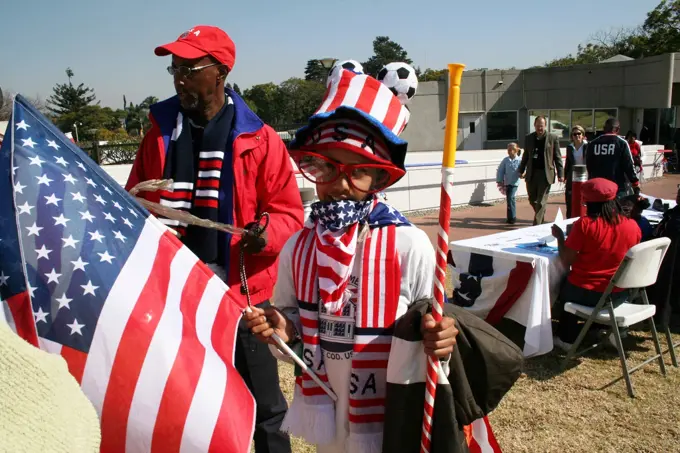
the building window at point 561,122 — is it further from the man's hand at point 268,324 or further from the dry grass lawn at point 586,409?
the man's hand at point 268,324

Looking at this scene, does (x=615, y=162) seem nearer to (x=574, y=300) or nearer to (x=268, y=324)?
(x=574, y=300)

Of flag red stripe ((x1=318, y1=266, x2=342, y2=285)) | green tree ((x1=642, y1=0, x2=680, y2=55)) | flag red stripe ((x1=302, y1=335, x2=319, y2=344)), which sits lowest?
flag red stripe ((x1=302, y1=335, x2=319, y2=344))

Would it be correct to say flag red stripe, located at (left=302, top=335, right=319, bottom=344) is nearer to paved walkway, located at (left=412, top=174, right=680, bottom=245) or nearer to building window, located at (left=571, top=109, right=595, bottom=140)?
paved walkway, located at (left=412, top=174, right=680, bottom=245)

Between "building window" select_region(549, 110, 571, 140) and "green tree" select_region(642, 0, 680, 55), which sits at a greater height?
"green tree" select_region(642, 0, 680, 55)

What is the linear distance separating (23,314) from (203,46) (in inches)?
56.4

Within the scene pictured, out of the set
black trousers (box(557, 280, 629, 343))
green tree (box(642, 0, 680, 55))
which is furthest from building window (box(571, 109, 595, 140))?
black trousers (box(557, 280, 629, 343))

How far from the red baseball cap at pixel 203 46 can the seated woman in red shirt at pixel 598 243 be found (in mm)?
3276

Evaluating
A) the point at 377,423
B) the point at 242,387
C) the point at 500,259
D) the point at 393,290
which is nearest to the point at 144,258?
the point at 242,387

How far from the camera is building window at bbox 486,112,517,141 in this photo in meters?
33.2

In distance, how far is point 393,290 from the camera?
1.74 metres

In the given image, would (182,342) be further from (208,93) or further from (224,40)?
(224,40)

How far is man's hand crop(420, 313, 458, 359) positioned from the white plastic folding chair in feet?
10.1

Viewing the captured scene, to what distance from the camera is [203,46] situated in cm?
239

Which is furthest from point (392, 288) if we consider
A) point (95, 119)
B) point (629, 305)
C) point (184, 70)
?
point (95, 119)
